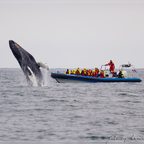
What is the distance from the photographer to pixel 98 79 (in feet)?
93.4

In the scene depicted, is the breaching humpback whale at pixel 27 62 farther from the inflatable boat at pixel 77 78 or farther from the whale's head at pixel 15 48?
the inflatable boat at pixel 77 78

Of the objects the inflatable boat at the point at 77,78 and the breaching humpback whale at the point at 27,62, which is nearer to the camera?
the breaching humpback whale at the point at 27,62

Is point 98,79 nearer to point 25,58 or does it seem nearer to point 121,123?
point 25,58

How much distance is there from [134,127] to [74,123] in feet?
7.09

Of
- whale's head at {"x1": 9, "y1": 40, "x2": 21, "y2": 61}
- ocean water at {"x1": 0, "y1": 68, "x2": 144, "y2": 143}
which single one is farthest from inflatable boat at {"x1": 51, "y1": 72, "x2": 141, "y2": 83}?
ocean water at {"x1": 0, "y1": 68, "x2": 144, "y2": 143}

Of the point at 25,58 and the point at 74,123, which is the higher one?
the point at 25,58

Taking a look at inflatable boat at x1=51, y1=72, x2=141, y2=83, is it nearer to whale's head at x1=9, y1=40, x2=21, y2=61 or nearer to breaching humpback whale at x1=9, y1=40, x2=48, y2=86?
breaching humpback whale at x1=9, y1=40, x2=48, y2=86

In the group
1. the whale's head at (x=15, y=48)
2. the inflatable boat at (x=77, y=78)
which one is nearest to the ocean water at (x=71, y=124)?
the whale's head at (x=15, y=48)

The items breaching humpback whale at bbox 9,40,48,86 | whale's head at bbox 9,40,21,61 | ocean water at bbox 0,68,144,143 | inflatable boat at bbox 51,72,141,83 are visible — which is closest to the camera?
ocean water at bbox 0,68,144,143

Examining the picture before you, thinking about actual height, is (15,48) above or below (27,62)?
above

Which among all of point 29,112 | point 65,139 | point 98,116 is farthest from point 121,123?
point 29,112

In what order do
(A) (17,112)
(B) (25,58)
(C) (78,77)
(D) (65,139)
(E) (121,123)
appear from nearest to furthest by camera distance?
(D) (65,139)
(E) (121,123)
(A) (17,112)
(B) (25,58)
(C) (78,77)

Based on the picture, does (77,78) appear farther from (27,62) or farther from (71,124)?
(71,124)

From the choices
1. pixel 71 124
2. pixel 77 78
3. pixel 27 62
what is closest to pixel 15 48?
pixel 27 62
